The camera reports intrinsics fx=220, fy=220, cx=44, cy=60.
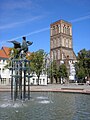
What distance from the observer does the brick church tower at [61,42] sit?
12068cm

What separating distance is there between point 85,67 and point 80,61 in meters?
3.10

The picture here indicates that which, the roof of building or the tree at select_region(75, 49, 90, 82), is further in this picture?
the tree at select_region(75, 49, 90, 82)

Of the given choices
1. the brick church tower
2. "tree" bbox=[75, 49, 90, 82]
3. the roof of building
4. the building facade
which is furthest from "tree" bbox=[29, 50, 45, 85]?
the brick church tower

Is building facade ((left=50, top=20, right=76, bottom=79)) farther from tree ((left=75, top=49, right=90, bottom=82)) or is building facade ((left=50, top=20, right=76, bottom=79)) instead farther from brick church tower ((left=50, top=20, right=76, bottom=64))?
tree ((left=75, top=49, right=90, bottom=82))

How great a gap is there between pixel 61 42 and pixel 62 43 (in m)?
1.00

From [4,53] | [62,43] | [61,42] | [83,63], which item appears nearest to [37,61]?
[4,53]

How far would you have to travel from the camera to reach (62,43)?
4808 inches

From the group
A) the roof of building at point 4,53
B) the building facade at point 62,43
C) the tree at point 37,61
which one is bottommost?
the tree at point 37,61

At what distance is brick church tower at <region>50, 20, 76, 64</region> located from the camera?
121m

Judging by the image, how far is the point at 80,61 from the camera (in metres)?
87.6

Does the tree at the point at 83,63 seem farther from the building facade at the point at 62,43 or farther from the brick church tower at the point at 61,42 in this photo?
the brick church tower at the point at 61,42

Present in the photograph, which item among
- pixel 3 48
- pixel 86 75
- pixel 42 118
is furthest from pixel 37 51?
pixel 42 118

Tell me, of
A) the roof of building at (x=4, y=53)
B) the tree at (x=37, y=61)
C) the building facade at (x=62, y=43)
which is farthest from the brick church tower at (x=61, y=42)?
the tree at (x=37, y=61)

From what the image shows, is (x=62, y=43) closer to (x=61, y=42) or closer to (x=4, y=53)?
(x=61, y=42)
